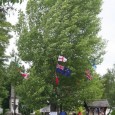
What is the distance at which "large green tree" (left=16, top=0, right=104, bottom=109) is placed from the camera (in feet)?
140

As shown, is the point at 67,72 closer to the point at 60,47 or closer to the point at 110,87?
the point at 60,47

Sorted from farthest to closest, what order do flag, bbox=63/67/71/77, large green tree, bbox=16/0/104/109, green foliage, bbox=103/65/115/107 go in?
green foliage, bbox=103/65/115/107
large green tree, bbox=16/0/104/109
flag, bbox=63/67/71/77

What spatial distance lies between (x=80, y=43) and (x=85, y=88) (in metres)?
4.76

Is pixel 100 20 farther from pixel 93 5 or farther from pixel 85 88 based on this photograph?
pixel 85 88

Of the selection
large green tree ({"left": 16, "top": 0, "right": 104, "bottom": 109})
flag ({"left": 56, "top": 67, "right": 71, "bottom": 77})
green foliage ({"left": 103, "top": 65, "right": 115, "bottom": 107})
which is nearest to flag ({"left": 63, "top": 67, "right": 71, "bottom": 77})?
flag ({"left": 56, "top": 67, "right": 71, "bottom": 77})

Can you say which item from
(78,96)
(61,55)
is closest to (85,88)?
(78,96)

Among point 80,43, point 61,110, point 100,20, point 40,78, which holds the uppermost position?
point 100,20

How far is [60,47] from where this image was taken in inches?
1683

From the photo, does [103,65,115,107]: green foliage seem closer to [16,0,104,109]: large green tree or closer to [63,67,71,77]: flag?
[16,0,104,109]: large green tree

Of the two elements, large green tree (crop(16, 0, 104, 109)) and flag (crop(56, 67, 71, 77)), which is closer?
flag (crop(56, 67, 71, 77))

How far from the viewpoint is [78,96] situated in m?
44.1

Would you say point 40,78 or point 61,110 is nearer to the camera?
point 40,78

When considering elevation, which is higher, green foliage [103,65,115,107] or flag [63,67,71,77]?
green foliage [103,65,115,107]

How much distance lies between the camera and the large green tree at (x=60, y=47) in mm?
42594
